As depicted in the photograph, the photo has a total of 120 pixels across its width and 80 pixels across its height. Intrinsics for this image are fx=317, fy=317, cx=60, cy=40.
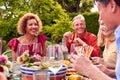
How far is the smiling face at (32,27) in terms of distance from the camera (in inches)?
171

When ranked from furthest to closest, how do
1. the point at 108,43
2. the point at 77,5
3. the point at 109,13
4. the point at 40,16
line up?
the point at 77,5 → the point at 40,16 → the point at 108,43 → the point at 109,13

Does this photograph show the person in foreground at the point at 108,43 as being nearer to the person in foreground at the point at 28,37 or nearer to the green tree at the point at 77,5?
the person in foreground at the point at 28,37

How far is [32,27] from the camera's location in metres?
4.37

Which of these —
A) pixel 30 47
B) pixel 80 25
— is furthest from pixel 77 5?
pixel 30 47

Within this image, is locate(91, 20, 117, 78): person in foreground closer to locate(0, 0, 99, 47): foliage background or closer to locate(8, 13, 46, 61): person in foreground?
locate(8, 13, 46, 61): person in foreground

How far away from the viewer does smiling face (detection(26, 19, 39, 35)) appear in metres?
4.35

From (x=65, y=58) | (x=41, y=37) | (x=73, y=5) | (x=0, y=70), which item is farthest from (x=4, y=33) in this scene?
(x=73, y=5)

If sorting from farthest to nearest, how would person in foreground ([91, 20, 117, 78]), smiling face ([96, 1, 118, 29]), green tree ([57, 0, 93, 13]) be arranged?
1. green tree ([57, 0, 93, 13])
2. person in foreground ([91, 20, 117, 78])
3. smiling face ([96, 1, 118, 29])

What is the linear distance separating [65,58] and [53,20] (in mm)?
4162

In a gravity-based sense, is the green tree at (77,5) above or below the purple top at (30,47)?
above

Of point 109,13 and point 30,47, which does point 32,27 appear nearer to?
point 30,47

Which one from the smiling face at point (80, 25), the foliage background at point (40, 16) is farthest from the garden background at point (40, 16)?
the smiling face at point (80, 25)

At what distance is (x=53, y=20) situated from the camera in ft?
25.8

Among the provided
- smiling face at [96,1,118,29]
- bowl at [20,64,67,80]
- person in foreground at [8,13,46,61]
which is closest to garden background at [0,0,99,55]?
person in foreground at [8,13,46,61]
